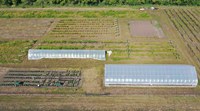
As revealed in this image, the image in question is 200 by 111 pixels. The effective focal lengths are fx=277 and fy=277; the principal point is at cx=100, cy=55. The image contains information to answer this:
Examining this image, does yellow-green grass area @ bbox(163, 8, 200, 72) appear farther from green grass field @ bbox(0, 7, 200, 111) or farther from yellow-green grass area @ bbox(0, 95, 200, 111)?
yellow-green grass area @ bbox(0, 95, 200, 111)

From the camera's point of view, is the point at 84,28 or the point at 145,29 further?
the point at 84,28

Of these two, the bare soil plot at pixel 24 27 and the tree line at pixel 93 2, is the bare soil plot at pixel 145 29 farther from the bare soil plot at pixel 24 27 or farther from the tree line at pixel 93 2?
the bare soil plot at pixel 24 27

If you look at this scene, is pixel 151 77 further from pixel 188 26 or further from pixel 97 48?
pixel 188 26

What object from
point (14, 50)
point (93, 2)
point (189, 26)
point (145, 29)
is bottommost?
point (189, 26)

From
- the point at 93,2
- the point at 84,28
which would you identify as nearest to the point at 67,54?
the point at 84,28

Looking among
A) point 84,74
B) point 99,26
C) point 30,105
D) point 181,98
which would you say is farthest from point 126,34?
point 30,105

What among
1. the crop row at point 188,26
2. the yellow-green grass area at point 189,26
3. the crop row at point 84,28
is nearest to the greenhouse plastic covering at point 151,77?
the yellow-green grass area at point 189,26

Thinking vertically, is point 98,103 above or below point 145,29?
above

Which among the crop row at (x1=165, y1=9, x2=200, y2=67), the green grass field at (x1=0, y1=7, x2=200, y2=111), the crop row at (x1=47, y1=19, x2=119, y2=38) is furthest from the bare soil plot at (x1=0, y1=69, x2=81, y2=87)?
the crop row at (x1=165, y1=9, x2=200, y2=67)
